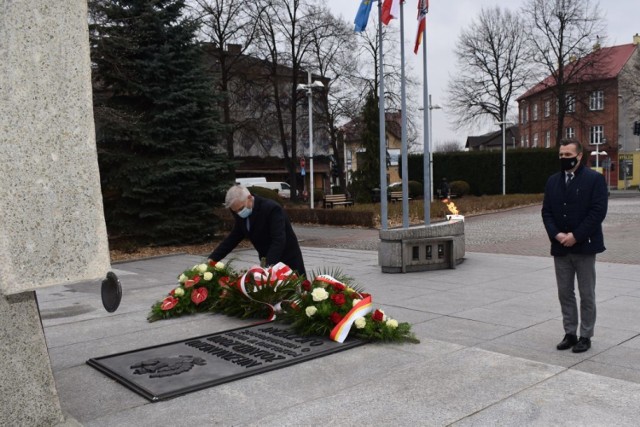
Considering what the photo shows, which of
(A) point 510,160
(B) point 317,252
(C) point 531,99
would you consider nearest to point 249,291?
(B) point 317,252

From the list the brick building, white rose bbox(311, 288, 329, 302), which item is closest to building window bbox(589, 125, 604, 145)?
the brick building

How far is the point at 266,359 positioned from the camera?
489 cm

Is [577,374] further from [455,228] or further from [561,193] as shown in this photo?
[455,228]

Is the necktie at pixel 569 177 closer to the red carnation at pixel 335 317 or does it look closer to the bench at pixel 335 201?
the red carnation at pixel 335 317

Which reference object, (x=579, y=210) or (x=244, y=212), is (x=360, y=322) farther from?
(x=579, y=210)

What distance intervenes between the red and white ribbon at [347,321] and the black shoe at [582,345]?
182cm

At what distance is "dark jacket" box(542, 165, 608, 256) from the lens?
4926mm

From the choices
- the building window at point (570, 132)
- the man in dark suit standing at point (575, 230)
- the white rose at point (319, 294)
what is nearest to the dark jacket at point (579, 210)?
the man in dark suit standing at point (575, 230)

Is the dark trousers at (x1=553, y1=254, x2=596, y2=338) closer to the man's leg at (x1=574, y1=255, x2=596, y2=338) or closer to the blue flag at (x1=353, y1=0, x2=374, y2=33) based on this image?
the man's leg at (x1=574, y1=255, x2=596, y2=338)

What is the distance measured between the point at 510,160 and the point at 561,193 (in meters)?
38.9

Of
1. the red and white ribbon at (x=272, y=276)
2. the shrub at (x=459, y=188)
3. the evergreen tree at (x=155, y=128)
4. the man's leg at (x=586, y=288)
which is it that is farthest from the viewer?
the shrub at (x=459, y=188)

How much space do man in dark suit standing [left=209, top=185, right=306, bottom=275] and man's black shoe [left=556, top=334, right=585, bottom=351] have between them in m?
2.79

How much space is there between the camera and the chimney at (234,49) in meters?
29.9

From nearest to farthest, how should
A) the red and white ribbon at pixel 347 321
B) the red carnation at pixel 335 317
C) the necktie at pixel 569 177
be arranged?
the necktie at pixel 569 177 < the red and white ribbon at pixel 347 321 < the red carnation at pixel 335 317
